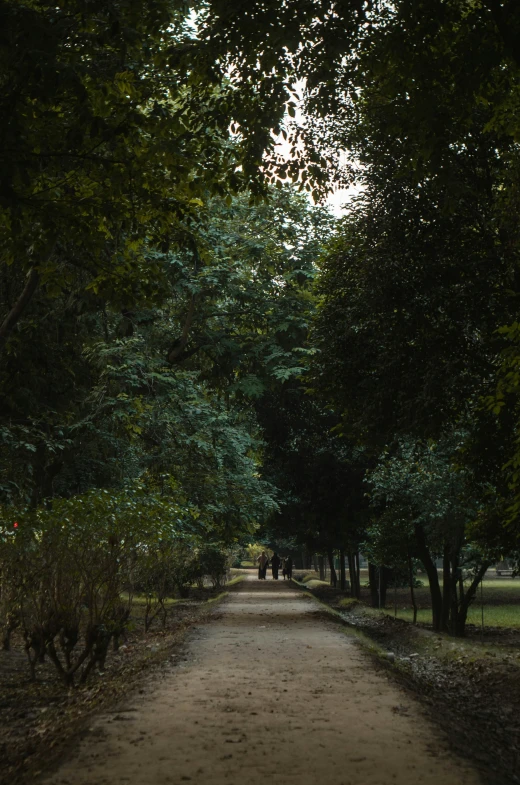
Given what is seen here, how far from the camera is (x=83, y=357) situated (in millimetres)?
18000

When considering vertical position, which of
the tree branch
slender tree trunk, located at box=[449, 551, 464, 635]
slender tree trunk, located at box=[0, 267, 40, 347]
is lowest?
slender tree trunk, located at box=[449, 551, 464, 635]

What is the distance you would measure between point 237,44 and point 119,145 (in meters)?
1.70

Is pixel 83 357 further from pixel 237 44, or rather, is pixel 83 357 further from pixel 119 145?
→ pixel 237 44

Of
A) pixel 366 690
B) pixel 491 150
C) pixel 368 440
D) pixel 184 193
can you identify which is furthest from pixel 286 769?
pixel 491 150

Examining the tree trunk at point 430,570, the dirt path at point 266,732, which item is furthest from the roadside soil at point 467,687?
the tree trunk at point 430,570

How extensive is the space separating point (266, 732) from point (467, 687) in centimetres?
721

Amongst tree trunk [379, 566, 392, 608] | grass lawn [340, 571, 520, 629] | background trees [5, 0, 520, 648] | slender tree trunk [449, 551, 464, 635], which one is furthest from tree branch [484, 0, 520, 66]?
tree trunk [379, 566, 392, 608]

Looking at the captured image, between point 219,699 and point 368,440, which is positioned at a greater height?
point 368,440

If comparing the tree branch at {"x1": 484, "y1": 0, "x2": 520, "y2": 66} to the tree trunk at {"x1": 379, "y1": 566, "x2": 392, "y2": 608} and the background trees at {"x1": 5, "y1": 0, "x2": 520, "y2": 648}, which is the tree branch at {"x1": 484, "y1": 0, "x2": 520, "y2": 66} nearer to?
the background trees at {"x1": 5, "y1": 0, "x2": 520, "y2": 648}

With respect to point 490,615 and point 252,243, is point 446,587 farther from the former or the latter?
point 490,615

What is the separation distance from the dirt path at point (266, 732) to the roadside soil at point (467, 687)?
36cm

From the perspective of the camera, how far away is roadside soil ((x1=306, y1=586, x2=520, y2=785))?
7176 millimetres

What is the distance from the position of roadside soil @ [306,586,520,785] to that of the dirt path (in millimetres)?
361

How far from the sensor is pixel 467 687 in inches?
524
